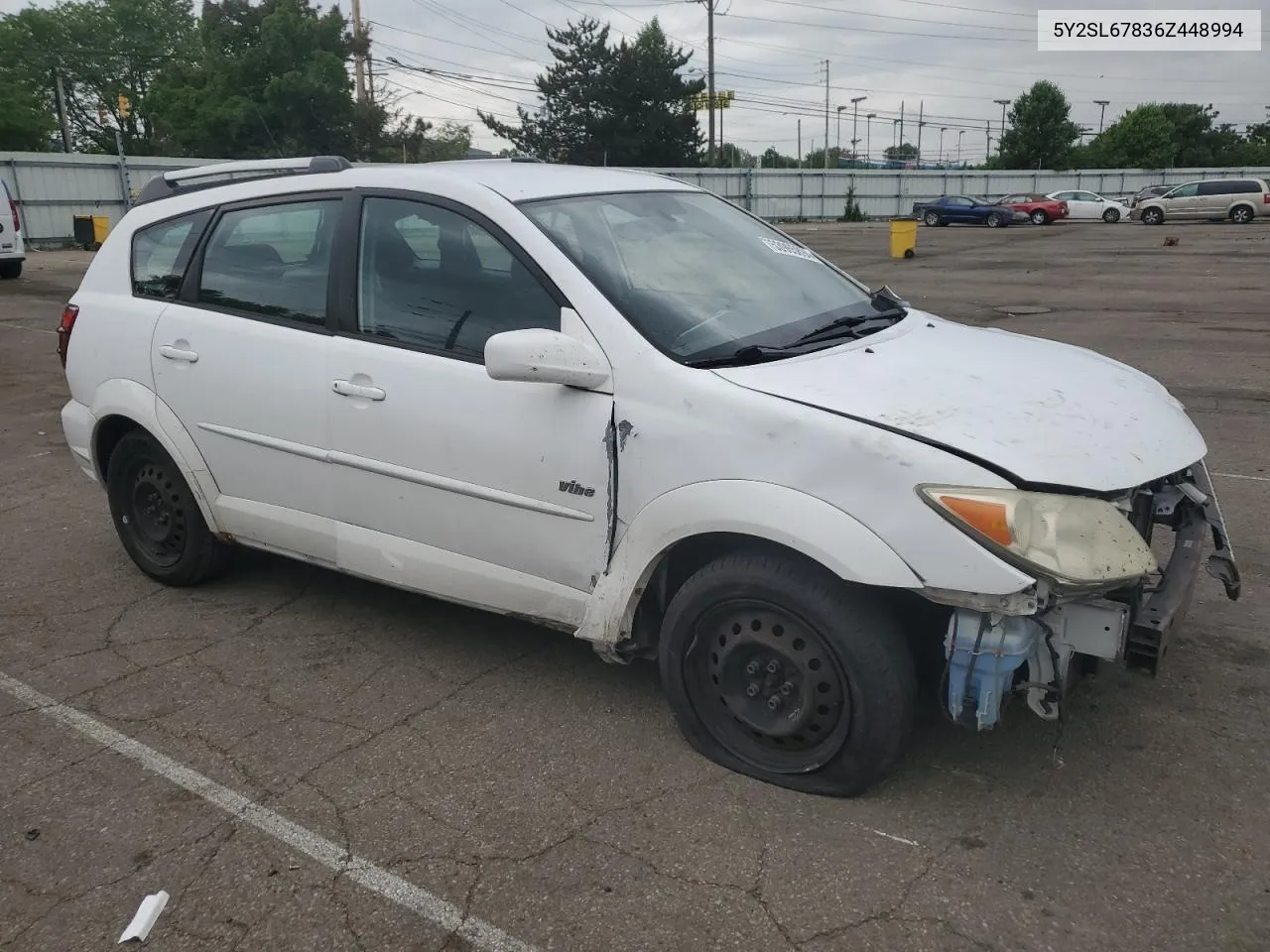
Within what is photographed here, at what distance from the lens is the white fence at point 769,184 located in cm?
2766

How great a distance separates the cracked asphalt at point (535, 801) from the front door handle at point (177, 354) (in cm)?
109

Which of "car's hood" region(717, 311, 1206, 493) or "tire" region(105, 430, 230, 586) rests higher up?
"car's hood" region(717, 311, 1206, 493)

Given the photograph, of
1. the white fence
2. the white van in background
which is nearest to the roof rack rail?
the white van in background

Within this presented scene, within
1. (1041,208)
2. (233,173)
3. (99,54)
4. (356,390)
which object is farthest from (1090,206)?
(99,54)

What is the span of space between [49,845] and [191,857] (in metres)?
0.43

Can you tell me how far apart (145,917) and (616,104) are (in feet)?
200

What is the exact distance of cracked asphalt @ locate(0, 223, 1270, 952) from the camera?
2.61 metres

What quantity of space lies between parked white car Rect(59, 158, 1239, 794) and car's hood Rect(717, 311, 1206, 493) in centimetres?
1

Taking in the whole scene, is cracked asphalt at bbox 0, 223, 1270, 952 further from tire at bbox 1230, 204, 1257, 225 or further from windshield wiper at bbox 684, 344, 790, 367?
tire at bbox 1230, 204, 1257, 225

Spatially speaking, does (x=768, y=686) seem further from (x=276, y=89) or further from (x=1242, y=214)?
(x=276, y=89)

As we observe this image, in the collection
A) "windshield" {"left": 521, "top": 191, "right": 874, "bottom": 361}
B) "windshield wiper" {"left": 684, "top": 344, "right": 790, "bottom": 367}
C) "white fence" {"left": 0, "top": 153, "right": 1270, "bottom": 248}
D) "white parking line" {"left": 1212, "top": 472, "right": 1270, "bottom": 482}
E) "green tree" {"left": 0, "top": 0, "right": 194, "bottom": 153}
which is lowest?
"white parking line" {"left": 1212, "top": 472, "right": 1270, "bottom": 482}

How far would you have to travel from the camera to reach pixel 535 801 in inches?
123

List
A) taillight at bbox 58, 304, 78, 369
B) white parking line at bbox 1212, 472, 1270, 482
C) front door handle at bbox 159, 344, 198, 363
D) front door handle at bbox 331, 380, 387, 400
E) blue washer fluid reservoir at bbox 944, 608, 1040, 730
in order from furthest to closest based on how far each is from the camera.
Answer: white parking line at bbox 1212, 472, 1270, 482 → taillight at bbox 58, 304, 78, 369 → front door handle at bbox 159, 344, 198, 363 → front door handle at bbox 331, 380, 387, 400 → blue washer fluid reservoir at bbox 944, 608, 1040, 730

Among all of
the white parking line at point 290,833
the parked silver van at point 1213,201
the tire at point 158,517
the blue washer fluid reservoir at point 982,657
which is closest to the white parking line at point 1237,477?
the blue washer fluid reservoir at point 982,657
